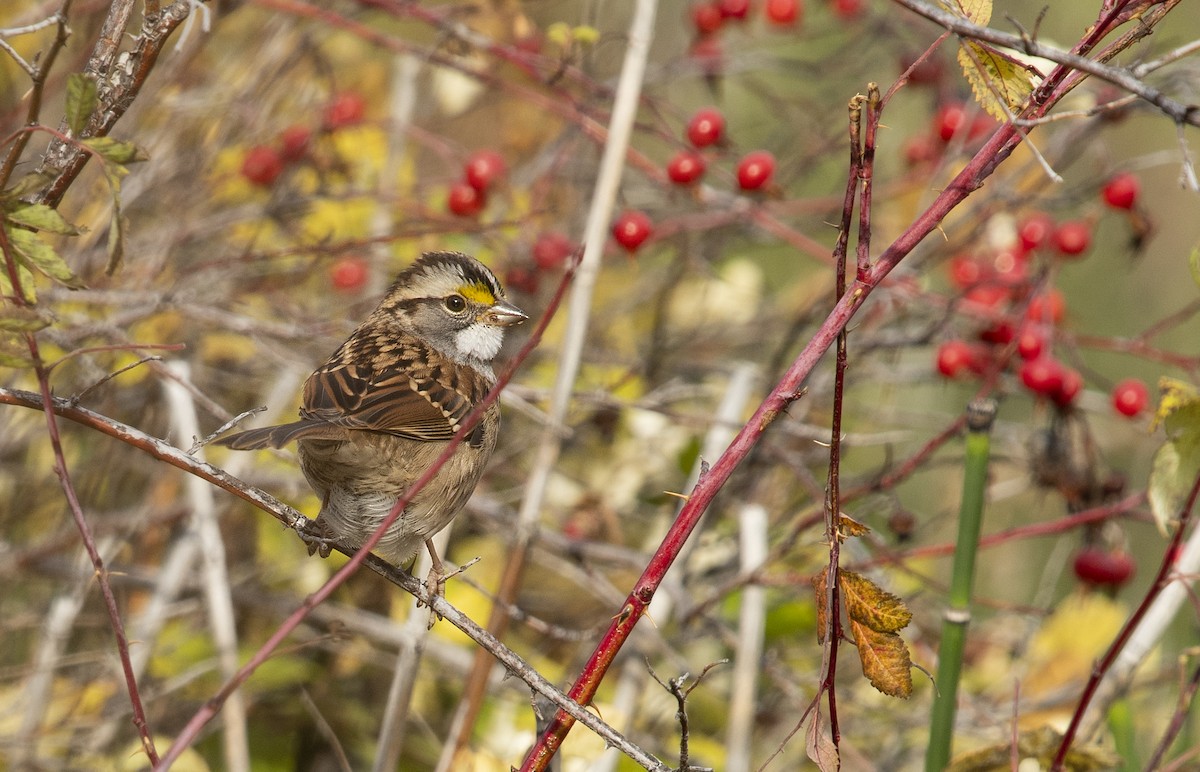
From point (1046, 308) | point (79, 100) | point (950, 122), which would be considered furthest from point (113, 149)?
point (950, 122)

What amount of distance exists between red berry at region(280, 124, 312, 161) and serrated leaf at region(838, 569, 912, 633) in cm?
212

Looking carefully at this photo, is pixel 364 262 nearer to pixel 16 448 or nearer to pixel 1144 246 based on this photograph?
pixel 16 448

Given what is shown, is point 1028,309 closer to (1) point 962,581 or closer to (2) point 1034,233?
(2) point 1034,233

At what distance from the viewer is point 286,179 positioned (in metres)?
3.05

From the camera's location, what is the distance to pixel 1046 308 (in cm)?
279

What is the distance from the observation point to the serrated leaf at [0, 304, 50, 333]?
3.98 ft

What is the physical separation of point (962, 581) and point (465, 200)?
5.54ft

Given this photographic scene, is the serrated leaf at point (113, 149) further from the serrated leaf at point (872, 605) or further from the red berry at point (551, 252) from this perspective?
the red berry at point (551, 252)

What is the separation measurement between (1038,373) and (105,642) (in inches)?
93.7

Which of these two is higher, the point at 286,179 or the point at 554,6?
the point at 554,6

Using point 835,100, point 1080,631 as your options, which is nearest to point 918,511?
point 1080,631

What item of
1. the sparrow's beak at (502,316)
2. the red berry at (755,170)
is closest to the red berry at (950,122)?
the red berry at (755,170)

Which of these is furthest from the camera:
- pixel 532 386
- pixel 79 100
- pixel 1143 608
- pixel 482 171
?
pixel 532 386

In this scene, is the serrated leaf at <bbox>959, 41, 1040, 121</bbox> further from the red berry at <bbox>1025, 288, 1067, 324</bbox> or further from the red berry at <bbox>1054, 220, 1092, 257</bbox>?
the red berry at <bbox>1054, 220, 1092, 257</bbox>
